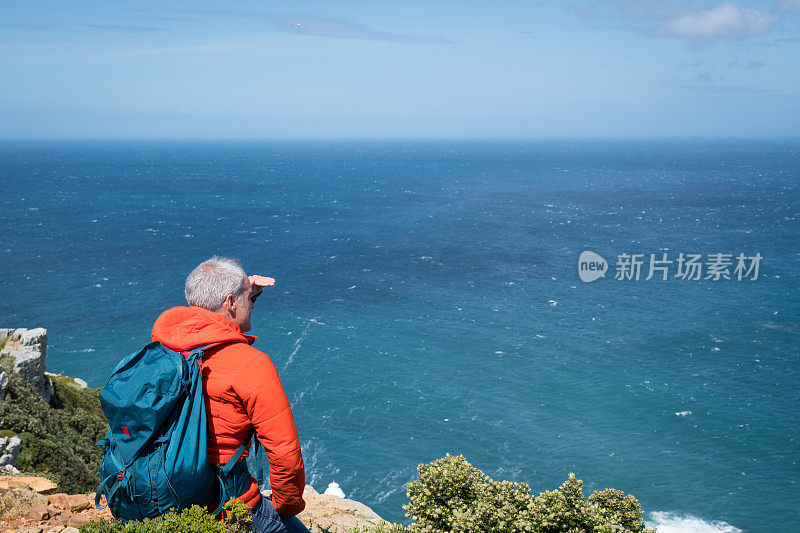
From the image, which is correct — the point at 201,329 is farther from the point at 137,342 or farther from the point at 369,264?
the point at 369,264

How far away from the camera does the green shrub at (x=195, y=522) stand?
525cm

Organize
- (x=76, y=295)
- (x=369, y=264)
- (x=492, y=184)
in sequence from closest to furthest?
(x=76, y=295) < (x=369, y=264) < (x=492, y=184)

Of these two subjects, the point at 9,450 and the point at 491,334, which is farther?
the point at 491,334

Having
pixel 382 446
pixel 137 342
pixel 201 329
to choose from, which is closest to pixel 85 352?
pixel 137 342

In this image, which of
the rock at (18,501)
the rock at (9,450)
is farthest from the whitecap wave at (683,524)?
the rock at (18,501)

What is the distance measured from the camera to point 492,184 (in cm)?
18950

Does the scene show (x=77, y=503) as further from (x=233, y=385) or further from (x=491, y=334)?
(x=491, y=334)

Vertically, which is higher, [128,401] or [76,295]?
[128,401]

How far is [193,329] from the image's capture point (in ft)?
16.9

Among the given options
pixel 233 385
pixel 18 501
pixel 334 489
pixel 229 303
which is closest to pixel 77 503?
pixel 18 501

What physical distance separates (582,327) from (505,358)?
12.1m

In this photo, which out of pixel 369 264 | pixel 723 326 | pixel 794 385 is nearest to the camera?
pixel 794 385

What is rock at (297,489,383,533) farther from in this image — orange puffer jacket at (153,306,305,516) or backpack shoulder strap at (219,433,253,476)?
orange puffer jacket at (153,306,305,516)

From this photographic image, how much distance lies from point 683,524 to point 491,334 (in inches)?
1148
